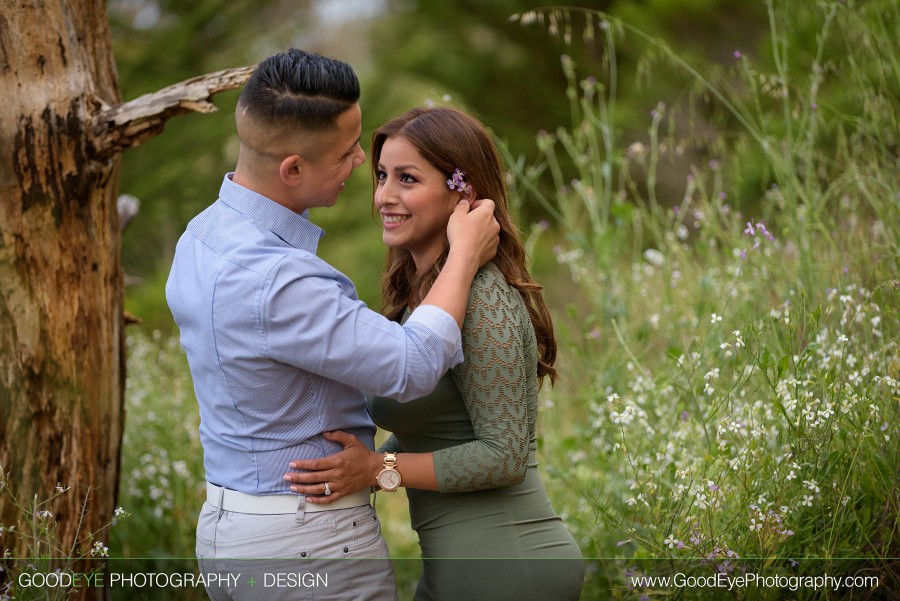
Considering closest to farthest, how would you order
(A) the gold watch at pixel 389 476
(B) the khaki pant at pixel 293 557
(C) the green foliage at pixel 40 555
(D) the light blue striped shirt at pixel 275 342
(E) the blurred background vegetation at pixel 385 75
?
1. (D) the light blue striped shirt at pixel 275 342
2. (B) the khaki pant at pixel 293 557
3. (A) the gold watch at pixel 389 476
4. (C) the green foliage at pixel 40 555
5. (E) the blurred background vegetation at pixel 385 75

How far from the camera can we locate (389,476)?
2.20m

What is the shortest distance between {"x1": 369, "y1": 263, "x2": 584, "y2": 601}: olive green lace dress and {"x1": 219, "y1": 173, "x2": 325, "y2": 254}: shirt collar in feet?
1.58

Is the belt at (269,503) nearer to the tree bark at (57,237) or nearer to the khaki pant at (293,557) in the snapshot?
the khaki pant at (293,557)

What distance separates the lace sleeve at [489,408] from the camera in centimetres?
221

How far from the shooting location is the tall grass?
2.58 meters

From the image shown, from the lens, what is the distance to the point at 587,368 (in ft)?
13.6

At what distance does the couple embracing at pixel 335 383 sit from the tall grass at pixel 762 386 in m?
0.51

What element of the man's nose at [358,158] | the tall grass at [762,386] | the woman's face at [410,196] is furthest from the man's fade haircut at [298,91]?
the tall grass at [762,386]

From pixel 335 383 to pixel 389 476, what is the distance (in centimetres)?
27

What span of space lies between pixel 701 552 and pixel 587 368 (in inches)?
63.0

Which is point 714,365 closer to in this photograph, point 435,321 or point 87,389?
point 435,321

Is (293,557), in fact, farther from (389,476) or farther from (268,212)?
(268,212)

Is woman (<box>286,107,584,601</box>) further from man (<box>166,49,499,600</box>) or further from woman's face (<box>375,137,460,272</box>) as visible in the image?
man (<box>166,49,499,600</box>)

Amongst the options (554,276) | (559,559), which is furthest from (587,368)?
(554,276)
